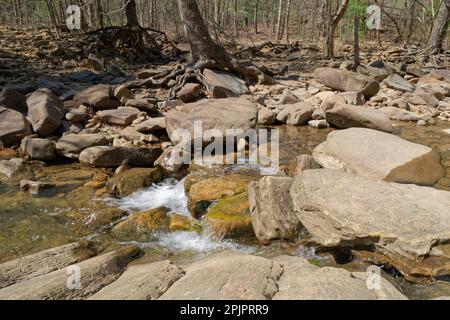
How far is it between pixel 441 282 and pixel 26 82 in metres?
9.74

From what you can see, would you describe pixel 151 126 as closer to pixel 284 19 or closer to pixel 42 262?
pixel 42 262

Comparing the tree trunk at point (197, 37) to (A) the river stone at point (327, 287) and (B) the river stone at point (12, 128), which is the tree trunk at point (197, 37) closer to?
(B) the river stone at point (12, 128)

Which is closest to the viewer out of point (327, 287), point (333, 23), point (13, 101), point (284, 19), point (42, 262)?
point (327, 287)

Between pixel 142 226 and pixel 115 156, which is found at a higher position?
pixel 115 156

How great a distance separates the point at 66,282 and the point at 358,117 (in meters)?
5.61

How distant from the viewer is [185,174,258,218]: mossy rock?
14.4ft

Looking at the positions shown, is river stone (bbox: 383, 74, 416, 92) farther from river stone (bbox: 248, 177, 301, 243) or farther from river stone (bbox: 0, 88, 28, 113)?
river stone (bbox: 0, 88, 28, 113)

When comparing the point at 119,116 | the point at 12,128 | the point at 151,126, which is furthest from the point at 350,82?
the point at 12,128

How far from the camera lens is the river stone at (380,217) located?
296 cm

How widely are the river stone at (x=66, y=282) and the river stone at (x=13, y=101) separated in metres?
5.26

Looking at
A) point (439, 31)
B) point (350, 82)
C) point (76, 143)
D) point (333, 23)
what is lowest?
point (76, 143)

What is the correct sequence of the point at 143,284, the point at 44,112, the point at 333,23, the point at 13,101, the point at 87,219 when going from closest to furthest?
the point at 143,284 → the point at 87,219 → the point at 44,112 → the point at 13,101 → the point at 333,23

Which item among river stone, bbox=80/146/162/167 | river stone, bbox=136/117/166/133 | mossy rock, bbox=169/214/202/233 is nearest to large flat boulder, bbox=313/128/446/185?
mossy rock, bbox=169/214/202/233

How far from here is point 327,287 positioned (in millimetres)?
2246
